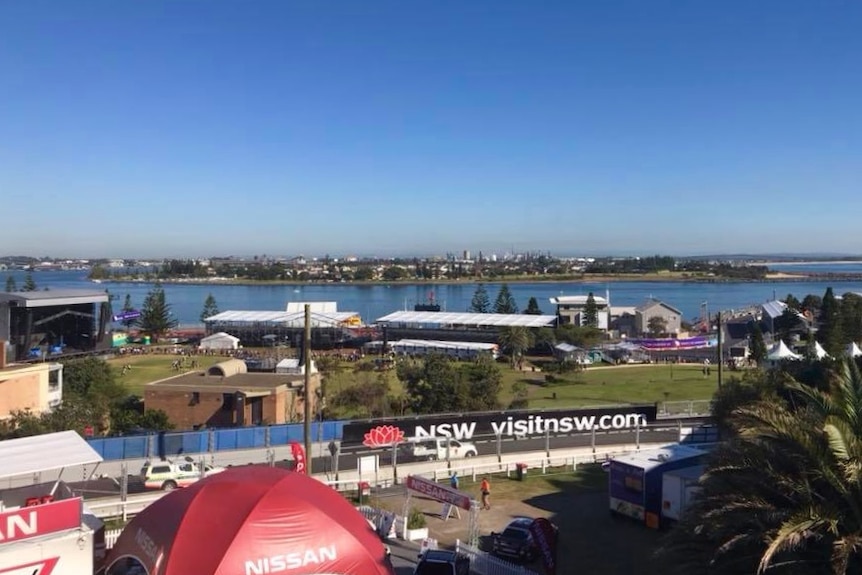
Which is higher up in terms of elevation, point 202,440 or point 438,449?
point 202,440

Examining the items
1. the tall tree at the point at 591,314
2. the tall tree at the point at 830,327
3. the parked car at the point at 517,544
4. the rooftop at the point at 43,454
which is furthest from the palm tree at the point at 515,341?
the rooftop at the point at 43,454

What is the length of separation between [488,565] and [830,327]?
52076 millimetres

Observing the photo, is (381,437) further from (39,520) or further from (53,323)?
(53,323)

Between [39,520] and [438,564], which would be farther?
[438,564]

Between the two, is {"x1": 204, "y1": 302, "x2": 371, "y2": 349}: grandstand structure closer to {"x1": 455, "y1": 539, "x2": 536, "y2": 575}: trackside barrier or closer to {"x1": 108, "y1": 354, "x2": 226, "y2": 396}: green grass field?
{"x1": 108, "y1": 354, "x2": 226, "y2": 396}: green grass field

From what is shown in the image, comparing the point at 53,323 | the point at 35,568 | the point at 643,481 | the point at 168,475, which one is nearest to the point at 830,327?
the point at 643,481

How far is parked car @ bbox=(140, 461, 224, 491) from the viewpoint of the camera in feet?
60.2

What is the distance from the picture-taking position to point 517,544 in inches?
538

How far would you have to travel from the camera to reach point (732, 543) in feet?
24.3

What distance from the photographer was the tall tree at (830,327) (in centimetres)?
4947

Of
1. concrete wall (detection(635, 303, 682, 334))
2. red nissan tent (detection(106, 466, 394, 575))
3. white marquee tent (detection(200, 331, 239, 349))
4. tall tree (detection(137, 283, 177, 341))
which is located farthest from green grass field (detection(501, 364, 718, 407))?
tall tree (detection(137, 283, 177, 341))

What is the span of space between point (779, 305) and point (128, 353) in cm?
6364

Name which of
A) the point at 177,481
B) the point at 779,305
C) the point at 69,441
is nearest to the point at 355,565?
the point at 69,441

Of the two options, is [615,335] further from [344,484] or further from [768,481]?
[768,481]
